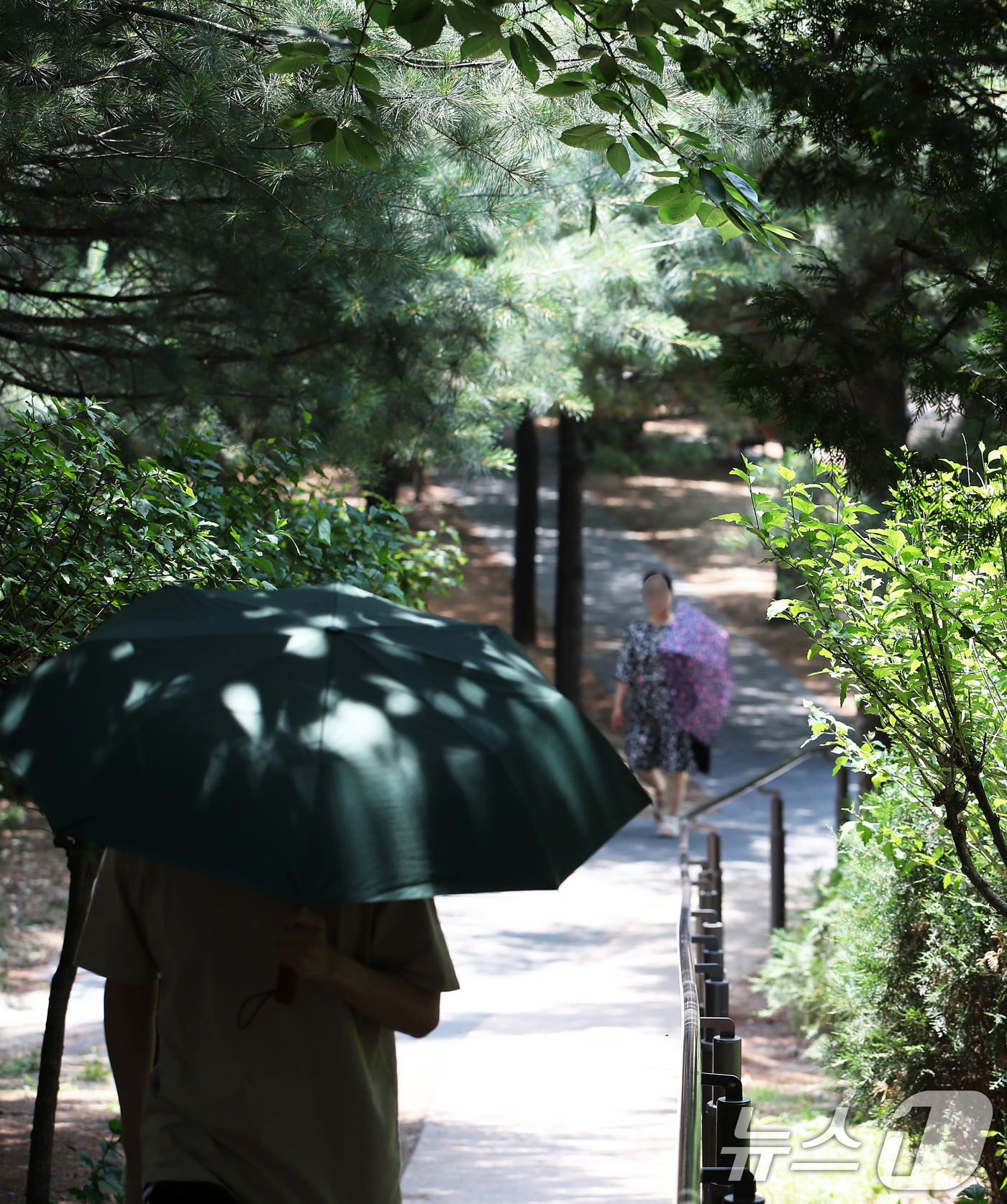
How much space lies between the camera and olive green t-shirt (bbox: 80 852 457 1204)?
6.83ft

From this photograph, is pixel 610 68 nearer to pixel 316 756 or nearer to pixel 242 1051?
pixel 316 756

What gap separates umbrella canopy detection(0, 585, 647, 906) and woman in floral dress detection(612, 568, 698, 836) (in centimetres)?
745

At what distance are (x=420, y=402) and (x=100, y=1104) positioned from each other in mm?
3595

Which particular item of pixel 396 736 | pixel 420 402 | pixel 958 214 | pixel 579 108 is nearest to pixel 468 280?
pixel 420 402

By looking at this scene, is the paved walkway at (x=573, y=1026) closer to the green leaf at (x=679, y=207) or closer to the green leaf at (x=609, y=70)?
the green leaf at (x=679, y=207)

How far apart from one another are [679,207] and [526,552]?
1506 cm

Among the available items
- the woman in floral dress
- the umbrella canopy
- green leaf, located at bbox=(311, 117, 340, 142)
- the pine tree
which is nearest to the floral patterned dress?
the woman in floral dress

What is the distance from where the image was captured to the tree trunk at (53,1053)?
3949mm

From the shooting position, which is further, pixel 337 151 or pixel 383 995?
pixel 337 151

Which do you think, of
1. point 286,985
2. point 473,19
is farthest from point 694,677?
point 286,985

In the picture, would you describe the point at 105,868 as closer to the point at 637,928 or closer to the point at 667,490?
the point at 637,928

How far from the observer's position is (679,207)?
3.27 meters

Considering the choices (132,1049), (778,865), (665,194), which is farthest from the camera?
(778,865)

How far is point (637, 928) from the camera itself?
25.3 ft
